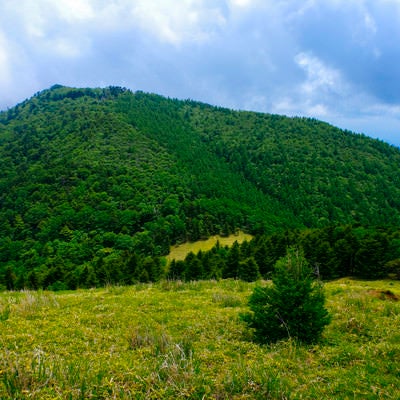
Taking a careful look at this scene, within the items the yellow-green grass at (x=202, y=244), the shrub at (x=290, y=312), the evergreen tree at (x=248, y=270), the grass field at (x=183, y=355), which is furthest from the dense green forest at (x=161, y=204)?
the shrub at (x=290, y=312)

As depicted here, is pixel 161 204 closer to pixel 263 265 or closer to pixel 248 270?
pixel 263 265

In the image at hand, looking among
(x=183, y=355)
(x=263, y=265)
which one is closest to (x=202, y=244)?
(x=263, y=265)

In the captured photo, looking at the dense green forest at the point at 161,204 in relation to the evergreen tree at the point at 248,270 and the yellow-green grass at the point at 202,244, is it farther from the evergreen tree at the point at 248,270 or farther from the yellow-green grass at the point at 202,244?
the yellow-green grass at the point at 202,244

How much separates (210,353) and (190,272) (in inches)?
1715

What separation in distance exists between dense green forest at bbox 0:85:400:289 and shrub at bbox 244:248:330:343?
36.8 meters

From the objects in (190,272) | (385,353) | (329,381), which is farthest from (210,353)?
(190,272)

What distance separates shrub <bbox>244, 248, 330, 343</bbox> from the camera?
8.70 m

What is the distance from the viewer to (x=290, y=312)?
29.1 ft

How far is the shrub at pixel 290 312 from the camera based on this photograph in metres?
8.70

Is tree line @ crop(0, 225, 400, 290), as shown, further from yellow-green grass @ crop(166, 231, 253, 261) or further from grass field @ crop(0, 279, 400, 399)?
yellow-green grass @ crop(166, 231, 253, 261)

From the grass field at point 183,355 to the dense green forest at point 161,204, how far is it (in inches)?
1397

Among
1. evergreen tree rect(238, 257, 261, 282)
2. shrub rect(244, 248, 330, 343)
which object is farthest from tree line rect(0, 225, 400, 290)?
shrub rect(244, 248, 330, 343)

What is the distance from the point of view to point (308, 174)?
175 meters

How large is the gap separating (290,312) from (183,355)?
12.9ft
